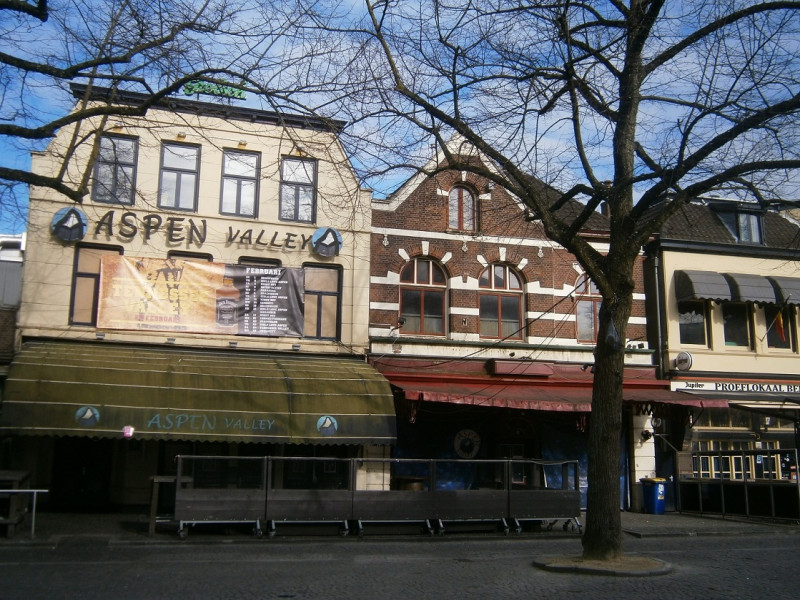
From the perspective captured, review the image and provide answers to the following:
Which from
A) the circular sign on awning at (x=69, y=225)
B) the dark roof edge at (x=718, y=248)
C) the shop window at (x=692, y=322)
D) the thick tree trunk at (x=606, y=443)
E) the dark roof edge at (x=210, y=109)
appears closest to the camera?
the thick tree trunk at (x=606, y=443)

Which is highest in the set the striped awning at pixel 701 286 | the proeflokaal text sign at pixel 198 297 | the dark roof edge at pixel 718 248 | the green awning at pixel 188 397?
the dark roof edge at pixel 718 248

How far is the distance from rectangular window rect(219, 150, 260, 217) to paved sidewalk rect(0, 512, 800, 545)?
26.1 feet

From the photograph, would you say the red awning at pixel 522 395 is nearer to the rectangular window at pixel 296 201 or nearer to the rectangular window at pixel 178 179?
the rectangular window at pixel 296 201

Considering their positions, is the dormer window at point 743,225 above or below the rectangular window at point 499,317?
above

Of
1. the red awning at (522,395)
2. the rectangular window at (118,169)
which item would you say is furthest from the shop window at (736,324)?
the rectangular window at (118,169)

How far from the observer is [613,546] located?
1279cm

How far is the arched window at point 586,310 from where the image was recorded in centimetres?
2347

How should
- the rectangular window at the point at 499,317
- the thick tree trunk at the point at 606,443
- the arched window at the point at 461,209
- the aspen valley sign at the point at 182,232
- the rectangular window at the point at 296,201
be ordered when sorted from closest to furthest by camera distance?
the thick tree trunk at the point at 606,443
the aspen valley sign at the point at 182,232
the rectangular window at the point at 296,201
the rectangular window at the point at 499,317
the arched window at the point at 461,209

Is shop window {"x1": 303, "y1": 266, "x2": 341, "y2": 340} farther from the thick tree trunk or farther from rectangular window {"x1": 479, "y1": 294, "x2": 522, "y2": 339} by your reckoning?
the thick tree trunk

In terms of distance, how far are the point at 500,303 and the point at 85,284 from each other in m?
11.0

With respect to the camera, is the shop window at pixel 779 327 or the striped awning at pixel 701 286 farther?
the shop window at pixel 779 327

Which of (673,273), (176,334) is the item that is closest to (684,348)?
(673,273)

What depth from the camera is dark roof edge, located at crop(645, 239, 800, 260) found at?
2405cm

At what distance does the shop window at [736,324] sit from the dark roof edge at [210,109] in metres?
13.9
